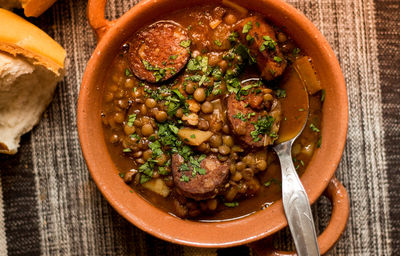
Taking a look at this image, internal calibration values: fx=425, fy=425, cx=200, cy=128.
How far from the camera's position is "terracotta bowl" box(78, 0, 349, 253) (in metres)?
2.86

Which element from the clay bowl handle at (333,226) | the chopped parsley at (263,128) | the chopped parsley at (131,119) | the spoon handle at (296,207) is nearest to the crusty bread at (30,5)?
the chopped parsley at (131,119)

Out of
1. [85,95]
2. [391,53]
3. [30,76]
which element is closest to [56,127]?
[30,76]

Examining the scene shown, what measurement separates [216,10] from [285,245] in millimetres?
1913

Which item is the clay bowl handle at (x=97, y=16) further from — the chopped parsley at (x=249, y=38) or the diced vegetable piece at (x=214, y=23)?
the chopped parsley at (x=249, y=38)

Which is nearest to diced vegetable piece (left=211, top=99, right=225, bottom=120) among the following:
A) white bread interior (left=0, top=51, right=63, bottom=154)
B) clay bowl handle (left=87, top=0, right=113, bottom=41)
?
clay bowl handle (left=87, top=0, right=113, bottom=41)

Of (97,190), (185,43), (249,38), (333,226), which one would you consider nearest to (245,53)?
(249,38)

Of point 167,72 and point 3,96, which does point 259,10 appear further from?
point 3,96

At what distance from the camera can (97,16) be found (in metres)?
2.88

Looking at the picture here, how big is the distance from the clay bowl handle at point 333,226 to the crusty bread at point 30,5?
7.66 feet

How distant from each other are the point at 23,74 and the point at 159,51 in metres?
1.04

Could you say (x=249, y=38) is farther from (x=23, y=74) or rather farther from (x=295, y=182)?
(x=23, y=74)

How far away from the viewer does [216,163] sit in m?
2.97

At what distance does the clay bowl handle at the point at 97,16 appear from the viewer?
9.39ft

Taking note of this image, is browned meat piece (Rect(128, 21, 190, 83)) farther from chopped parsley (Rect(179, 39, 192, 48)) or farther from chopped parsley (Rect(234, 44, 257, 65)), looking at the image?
chopped parsley (Rect(234, 44, 257, 65))
